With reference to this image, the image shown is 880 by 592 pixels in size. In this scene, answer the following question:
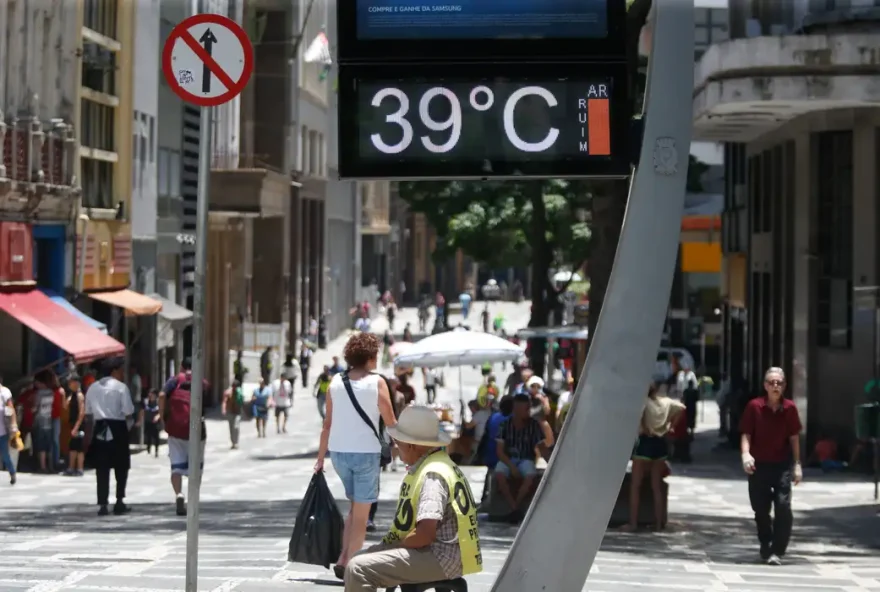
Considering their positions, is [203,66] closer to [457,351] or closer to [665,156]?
[665,156]

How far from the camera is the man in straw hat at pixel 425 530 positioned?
27.0ft

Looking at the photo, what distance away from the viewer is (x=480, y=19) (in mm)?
9008

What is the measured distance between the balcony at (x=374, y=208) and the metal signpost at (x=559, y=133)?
82716mm

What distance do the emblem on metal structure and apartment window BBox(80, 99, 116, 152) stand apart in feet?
87.9

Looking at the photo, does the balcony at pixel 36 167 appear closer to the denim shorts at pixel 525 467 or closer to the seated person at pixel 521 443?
the seated person at pixel 521 443

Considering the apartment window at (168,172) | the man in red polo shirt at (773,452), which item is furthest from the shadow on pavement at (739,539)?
the apartment window at (168,172)

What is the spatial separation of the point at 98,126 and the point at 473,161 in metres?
28.2

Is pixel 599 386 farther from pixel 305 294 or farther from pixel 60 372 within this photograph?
pixel 305 294

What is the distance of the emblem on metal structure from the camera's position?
9.18 m

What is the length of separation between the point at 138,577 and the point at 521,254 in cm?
3898

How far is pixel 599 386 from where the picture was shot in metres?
9.29

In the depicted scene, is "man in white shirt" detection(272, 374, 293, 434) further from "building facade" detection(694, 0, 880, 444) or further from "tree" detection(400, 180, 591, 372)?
"building facade" detection(694, 0, 880, 444)

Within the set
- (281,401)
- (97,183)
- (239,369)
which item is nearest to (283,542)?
(97,183)

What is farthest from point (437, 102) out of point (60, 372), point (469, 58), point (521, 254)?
point (521, 254)
